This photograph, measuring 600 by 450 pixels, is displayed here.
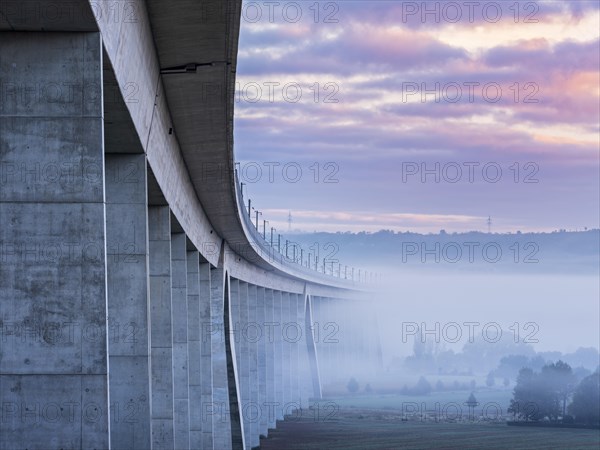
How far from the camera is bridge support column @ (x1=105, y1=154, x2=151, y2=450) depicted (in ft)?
85.2

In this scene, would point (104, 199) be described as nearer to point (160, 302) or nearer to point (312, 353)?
point (160, 302)

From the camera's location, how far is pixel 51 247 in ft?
58.3

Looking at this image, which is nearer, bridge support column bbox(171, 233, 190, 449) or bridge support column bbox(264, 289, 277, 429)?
bridge support column bbox(171, 233, 190, 449)

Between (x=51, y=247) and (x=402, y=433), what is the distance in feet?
256

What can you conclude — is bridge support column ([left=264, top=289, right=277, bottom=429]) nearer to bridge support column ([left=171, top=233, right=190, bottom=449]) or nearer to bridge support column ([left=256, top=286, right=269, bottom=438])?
bridge support column ([left=256, top=286, right=269, bottom=438])

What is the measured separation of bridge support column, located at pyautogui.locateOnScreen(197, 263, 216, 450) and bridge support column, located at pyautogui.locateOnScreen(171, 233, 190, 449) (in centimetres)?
770

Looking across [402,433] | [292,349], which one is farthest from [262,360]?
[292,349]

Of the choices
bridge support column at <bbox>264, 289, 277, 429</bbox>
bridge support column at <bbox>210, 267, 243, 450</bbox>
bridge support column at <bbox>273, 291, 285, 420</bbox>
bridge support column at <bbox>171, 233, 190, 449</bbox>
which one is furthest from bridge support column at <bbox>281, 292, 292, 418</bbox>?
bridge support column at <bbox>171, 233, 190, 449</bbox>

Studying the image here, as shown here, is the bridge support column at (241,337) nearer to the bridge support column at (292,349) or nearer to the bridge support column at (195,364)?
the bridge support column at (195,364)

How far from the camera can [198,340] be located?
4981cm

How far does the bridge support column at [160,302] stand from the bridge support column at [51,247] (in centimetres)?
1541

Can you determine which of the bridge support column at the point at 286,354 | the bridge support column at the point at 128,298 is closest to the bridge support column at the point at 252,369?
the bridge support column at the point at 286,354

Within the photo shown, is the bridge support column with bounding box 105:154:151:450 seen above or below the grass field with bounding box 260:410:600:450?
above

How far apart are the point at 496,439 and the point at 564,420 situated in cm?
3168
